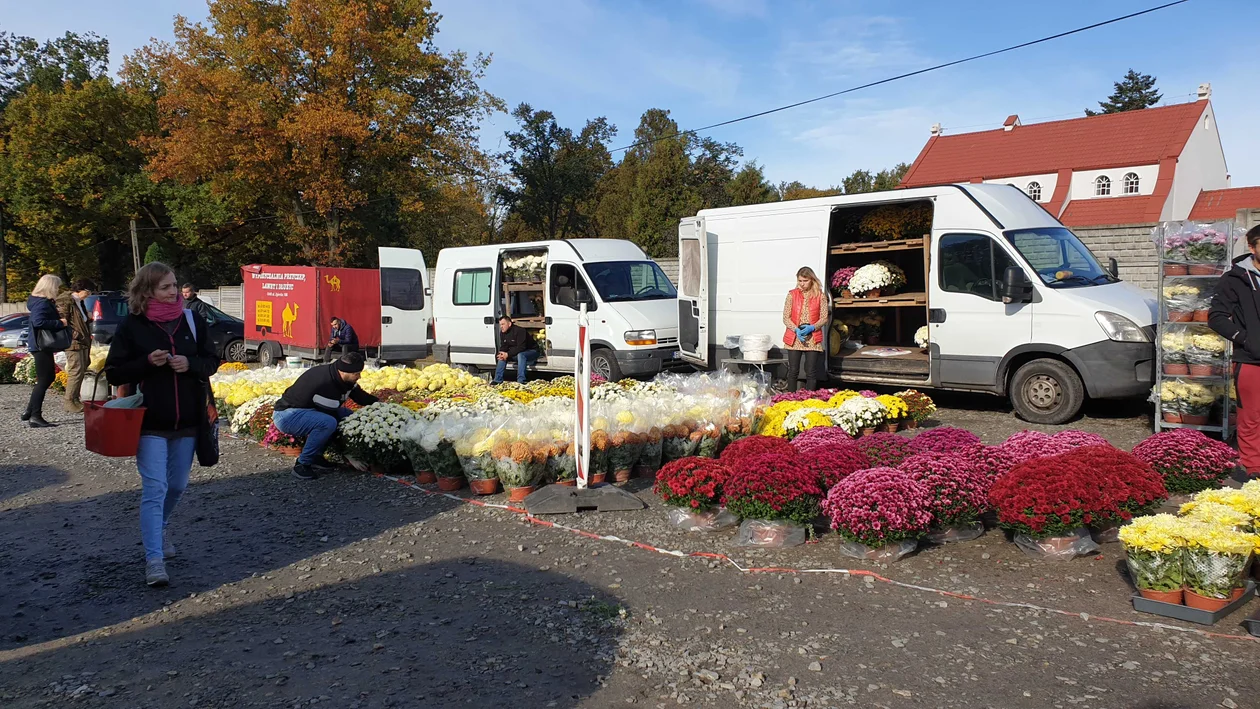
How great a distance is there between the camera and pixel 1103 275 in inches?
423

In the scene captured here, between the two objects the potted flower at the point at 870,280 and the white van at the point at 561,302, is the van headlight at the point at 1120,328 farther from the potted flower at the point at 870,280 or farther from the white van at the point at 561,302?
the white van at the point at 561,302

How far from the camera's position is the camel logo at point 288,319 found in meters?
20.2

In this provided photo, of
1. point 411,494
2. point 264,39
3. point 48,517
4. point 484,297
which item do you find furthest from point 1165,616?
point 264,39

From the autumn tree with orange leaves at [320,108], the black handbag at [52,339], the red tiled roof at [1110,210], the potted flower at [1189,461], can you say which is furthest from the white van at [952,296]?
the red tiled roof at [1110,210]

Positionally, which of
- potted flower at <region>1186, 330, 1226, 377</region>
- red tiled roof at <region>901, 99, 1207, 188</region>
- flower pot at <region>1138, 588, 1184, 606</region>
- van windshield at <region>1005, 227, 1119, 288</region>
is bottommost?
flower pot at <region>1138, 588, 1184, 606</region>

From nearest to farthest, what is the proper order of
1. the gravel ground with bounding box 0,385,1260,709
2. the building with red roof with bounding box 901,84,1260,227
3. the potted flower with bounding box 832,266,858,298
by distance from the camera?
the gravel ground with bounding box 0,385,1260,709
the potted flower with bounding box 832,266,858,298
the building with red roof with bounding box 901,84,1260,227

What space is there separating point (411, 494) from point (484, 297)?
8.82 meters

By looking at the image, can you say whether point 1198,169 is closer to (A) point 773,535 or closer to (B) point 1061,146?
(B) point 1061,146

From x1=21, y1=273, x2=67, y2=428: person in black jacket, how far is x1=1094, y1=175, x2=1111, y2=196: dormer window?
46303 mm

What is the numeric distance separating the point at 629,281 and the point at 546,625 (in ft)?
35.5

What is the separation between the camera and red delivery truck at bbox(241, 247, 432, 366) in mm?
19344

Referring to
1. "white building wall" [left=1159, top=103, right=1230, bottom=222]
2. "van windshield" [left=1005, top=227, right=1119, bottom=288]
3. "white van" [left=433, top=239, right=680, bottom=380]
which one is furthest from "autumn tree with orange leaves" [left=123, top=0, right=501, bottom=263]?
"white building wall" [left=1159, top=103, right=1230, bottom=222]

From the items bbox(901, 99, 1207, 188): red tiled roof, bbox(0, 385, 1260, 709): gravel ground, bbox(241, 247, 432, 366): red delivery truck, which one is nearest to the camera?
bbox(0, 385, 1260, 709): gravel ground

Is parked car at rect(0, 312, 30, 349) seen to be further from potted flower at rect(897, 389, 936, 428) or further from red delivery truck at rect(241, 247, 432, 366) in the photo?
potted flower at rect(897, 389, 936, 428)
